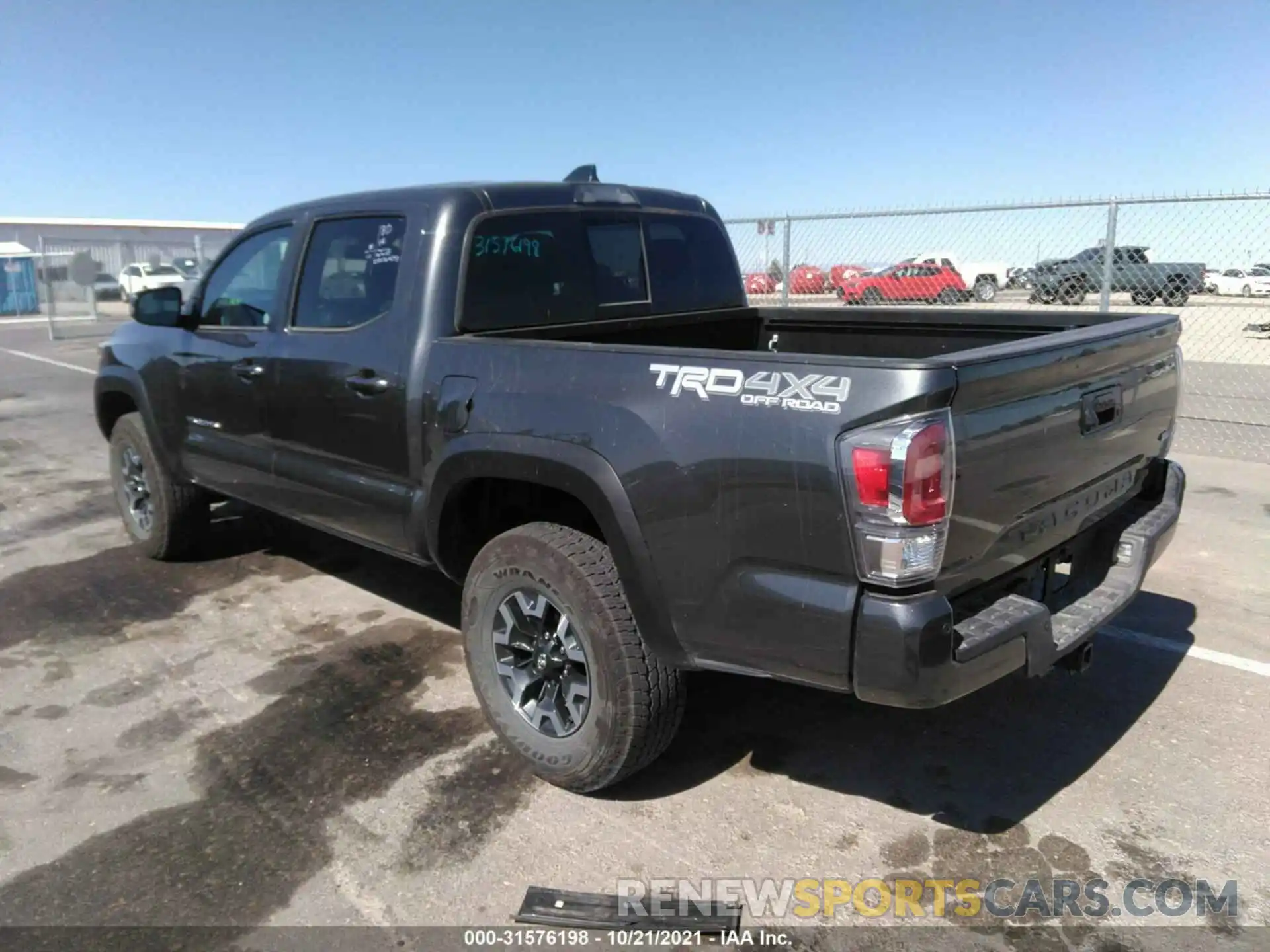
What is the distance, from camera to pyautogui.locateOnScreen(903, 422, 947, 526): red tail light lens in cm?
217

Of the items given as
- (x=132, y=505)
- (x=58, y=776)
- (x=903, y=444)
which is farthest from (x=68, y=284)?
(x=903, y=444)

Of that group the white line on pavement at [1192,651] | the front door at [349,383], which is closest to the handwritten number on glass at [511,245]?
the front door at [349,383]

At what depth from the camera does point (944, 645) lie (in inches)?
89.4

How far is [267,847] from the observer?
9.25ft

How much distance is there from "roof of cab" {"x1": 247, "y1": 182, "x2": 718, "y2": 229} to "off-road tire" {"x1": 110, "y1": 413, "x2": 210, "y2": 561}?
1.73m

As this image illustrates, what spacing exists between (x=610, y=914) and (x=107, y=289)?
3743 cm

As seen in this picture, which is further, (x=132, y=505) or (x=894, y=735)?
(x=132, y=505)

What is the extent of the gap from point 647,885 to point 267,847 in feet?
3.80

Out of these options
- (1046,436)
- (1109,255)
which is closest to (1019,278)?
(1109,255)

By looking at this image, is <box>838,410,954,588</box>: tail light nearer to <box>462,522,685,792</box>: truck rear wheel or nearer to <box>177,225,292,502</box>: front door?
<box>462,522,685,792</box>: truck rear wheel

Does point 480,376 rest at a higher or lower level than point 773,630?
higher

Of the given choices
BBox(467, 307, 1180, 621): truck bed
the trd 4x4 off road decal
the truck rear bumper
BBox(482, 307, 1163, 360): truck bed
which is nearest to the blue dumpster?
BBox(482, 307, 1163, 360): truck bed

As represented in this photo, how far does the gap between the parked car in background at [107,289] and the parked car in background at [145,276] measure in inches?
19.3

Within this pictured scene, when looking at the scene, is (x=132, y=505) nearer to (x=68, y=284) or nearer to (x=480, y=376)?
(x=480, y=376)
